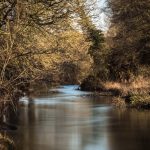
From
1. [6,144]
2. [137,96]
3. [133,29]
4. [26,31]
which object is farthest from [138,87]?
[26,31]

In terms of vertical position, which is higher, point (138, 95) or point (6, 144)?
point (138, 95)

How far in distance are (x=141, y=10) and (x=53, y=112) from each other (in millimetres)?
9760

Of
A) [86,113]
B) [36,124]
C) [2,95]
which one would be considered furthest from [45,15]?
[86,113]

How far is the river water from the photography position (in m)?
16.9

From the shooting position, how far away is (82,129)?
21125 mm

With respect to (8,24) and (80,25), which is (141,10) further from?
(8,24)

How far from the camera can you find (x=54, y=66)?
15.6 metres

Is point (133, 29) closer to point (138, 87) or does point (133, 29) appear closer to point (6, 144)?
point (138, 87)

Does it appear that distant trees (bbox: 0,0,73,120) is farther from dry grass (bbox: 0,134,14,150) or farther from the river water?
the river water

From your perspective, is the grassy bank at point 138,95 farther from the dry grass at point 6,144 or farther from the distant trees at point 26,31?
the distant trees at point 26,31

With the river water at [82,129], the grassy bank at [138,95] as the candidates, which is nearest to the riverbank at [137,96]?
the grassy bank at [138,95]

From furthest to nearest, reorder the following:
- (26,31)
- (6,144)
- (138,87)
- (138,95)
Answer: (138,87) → (138,95) → (6,144) → (26,31)

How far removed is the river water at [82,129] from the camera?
55.4 feet

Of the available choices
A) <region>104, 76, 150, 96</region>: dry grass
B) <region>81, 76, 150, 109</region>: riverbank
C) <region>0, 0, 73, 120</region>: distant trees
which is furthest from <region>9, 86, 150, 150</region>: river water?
<region>0, 0, 73, 120</region>: distant trees
